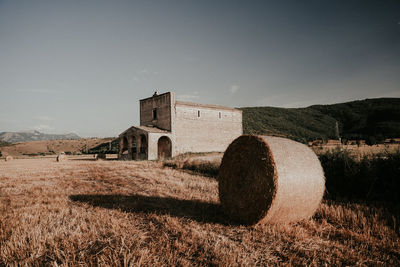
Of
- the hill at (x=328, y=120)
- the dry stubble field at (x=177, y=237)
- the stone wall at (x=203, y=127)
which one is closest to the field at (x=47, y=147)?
the stone wall at (x=203, y=127)

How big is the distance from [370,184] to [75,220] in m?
6.77

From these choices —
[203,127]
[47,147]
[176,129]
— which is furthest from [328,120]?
[47,147]

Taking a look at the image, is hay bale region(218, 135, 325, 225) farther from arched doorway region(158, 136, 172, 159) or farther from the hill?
the hill

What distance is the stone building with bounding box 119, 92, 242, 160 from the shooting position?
24.9 m

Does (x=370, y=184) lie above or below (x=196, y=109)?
below

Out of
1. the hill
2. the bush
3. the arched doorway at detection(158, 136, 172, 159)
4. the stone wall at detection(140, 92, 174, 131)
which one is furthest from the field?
the bush

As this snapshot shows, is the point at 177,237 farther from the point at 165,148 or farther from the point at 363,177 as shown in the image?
the point at 165,148

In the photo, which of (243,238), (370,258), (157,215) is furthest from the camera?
(157,215)

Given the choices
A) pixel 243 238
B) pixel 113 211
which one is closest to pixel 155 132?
pixel 113 211

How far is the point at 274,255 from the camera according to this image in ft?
8.57

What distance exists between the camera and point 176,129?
26.3m

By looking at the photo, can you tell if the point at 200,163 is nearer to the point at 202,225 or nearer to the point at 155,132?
the point at 202,225

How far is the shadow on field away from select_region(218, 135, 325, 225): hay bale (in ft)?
1.33

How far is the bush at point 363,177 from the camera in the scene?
16.4ft
